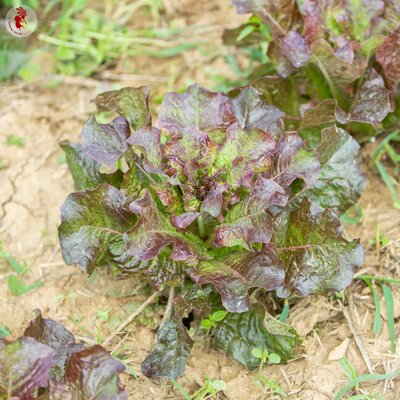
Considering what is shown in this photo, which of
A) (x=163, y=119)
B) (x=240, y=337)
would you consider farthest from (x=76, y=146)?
(x=240, y=337)

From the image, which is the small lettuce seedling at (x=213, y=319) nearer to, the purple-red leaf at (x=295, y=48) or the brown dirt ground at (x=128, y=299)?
the brown dirt ground at (x=128, y=299)

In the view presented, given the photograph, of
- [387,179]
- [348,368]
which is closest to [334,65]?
[387,179]

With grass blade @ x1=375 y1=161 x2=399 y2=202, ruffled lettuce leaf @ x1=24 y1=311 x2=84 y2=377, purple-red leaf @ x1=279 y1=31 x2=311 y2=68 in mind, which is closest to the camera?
ruffled lettuce leaf @ x1=24 y1=311 x2=84 y2=377

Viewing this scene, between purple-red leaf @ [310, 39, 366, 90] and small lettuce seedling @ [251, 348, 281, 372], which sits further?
purple-red leaf @ [310, 39, 366, 90]

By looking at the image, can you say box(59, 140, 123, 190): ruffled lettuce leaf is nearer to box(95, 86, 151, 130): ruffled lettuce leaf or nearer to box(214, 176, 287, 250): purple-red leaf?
box(95, 86, 151, 130): ruffled lettuce leaf

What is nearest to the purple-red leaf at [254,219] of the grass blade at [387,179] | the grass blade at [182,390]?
the grass blade at [182,390]

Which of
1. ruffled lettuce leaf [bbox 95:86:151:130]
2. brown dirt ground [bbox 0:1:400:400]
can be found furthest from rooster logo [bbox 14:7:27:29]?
ruffled lettuce leaf [bbox 95:86:151:130]
